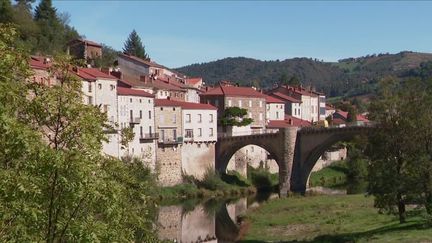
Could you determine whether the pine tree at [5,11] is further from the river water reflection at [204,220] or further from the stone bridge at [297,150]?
the stone bridge at [297,150]

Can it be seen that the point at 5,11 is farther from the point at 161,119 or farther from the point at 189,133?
the point at 189,133

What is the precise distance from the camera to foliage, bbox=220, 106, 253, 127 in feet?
268

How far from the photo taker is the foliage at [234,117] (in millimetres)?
81625

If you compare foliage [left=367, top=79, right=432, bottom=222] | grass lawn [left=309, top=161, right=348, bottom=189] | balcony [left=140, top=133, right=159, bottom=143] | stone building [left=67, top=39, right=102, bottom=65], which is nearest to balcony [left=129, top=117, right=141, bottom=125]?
balcony [left=140, top=133, right=159, bottom=143]

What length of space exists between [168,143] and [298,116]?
2208 inches

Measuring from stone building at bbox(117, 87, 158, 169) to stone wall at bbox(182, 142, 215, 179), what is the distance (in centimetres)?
584

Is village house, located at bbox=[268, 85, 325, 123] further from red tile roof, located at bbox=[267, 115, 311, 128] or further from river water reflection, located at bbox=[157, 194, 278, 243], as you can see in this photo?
river water reflection, located at bbox=[157, 194, 278, 243]

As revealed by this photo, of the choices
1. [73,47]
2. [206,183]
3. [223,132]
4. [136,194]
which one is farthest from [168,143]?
[136,194]

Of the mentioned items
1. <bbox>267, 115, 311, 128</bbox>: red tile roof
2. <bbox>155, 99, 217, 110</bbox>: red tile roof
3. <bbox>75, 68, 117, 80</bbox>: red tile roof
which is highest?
<bbox>75, 68, 117, 80</bbox>: red tile roof

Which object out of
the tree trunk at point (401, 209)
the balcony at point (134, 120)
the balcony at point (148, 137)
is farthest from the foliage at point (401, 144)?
the balcony at point (148, 137)

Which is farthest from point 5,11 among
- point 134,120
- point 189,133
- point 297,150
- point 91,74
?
point 297,150

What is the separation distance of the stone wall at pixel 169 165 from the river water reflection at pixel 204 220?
6.11 metres

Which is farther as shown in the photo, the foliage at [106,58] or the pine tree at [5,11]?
the foliage at [106,58]

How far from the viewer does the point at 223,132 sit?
82.3 meters
